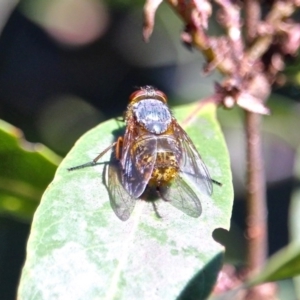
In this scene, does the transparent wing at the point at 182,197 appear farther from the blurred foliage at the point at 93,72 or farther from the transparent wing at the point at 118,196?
the blurred foliage at the point at 93,72

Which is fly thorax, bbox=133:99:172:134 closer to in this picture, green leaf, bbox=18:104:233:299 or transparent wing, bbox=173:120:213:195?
transparent wing, bbox=173:120:213:195

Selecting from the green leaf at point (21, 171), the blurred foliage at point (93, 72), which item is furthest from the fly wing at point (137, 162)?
the blurred foliage at point (93, 72)

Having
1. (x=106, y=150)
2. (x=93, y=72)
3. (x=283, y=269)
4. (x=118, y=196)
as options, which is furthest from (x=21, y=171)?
(x=93, y=72)

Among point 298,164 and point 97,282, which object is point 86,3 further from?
point 97,282

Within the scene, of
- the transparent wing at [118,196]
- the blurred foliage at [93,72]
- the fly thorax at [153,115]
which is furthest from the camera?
the blurred foliage at [93,72]

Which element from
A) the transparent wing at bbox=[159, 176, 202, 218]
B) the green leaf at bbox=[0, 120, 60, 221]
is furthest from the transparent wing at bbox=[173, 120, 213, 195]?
the green leaf at bbox=[0, 120, 60, 221]

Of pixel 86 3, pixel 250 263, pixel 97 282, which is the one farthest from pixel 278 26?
pixel 86 3
